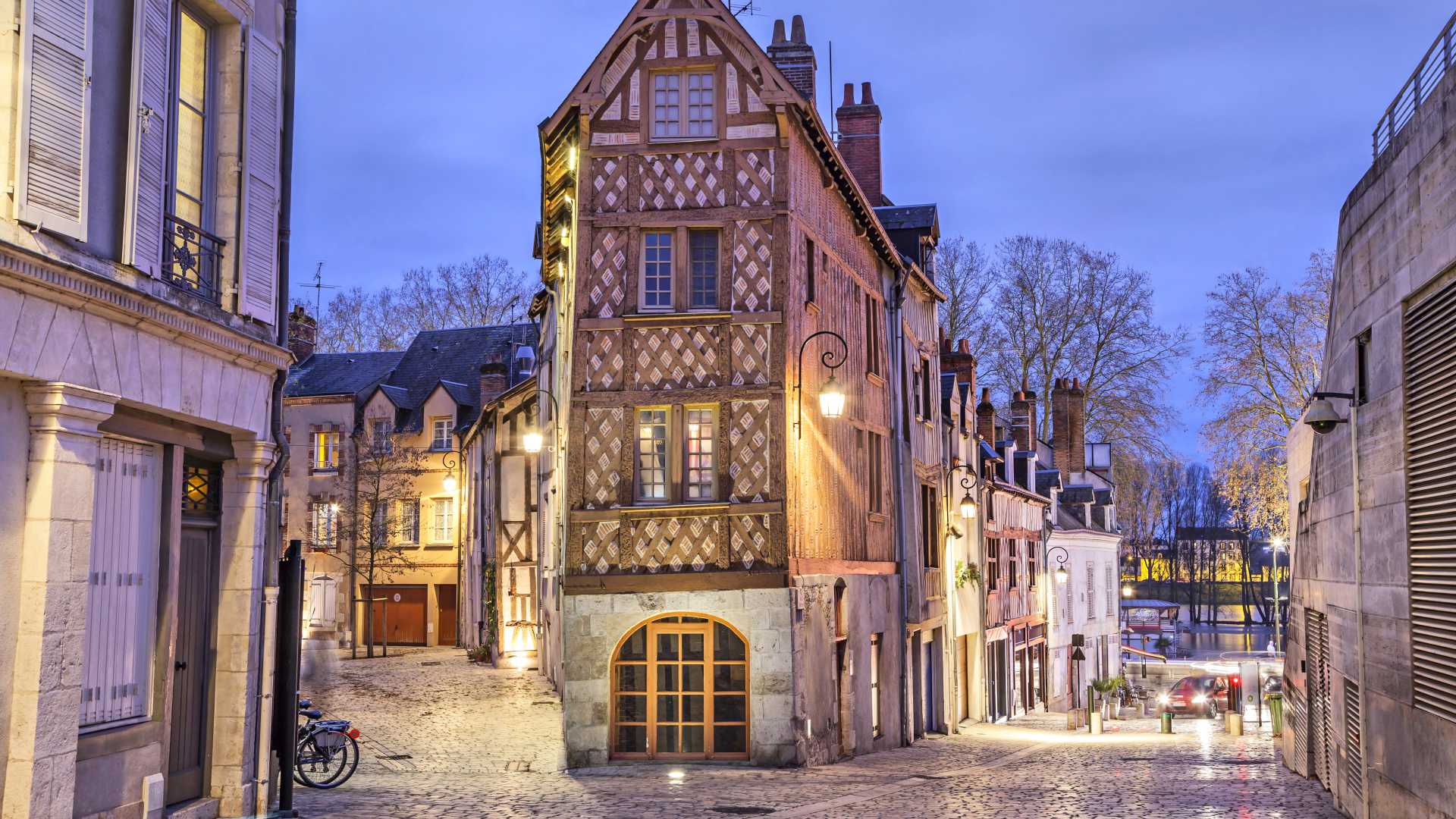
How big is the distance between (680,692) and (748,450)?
2.82 metres

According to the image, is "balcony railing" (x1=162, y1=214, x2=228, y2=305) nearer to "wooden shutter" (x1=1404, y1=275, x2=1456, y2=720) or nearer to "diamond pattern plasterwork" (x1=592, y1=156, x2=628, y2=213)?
"diamond pattern plasterwork" (x1=592, y1=156, x2=628, y2=213)

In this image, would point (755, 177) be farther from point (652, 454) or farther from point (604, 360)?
point (652, 454)

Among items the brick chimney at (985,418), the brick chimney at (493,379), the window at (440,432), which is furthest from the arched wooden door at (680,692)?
the window at (440,432)

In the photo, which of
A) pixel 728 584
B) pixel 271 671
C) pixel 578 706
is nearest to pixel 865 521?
pixel 728 584

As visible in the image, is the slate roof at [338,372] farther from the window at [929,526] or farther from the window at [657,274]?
the window at [657,274]

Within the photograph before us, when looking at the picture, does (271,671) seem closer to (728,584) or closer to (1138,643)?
(728,584)

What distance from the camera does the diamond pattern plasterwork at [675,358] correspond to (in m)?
15.2

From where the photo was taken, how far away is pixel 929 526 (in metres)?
24.2

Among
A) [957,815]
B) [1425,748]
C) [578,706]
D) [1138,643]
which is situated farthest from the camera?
[1138,643]

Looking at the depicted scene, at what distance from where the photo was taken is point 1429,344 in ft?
28.1

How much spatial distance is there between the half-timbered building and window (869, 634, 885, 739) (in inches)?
94.5

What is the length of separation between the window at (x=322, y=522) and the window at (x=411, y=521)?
1.86m

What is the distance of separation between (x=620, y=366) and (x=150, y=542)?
719 centimetres

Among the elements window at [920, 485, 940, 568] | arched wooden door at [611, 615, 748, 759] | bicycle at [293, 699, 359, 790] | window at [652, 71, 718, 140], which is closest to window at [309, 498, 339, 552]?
window at [920, 485, 940, 568]
